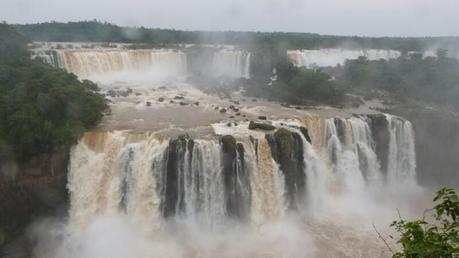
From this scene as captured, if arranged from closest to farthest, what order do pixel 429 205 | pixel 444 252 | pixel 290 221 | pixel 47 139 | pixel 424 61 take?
pixel 444 252, pixel 47 139, pixel 290 221, pixel 429 205, pixel 424 61

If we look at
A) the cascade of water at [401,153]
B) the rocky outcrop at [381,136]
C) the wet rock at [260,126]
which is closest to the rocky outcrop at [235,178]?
the wet rock at [260,126]

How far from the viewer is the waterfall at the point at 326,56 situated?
38250 millimetres

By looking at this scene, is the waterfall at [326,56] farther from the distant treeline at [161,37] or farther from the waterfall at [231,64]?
the waterfall at [231,64]

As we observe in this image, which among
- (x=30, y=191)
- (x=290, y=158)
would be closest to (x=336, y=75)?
(x=290, y=158)

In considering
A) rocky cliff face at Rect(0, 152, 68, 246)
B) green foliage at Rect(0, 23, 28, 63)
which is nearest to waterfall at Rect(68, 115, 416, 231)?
rocky cliff face at Rect(0, 152, 68, 246)

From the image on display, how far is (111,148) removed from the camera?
1641 centimetres

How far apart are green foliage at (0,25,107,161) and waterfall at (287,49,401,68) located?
2196 centimetres

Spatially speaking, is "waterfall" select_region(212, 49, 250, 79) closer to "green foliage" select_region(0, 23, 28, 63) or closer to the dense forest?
the dense forest

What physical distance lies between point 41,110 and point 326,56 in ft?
96.7

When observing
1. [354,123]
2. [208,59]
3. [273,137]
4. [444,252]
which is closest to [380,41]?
[208,59]

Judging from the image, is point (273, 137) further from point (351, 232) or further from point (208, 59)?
point (208, 59)

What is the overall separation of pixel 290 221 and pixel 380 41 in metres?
43.3

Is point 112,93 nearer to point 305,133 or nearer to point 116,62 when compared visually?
point 116,62

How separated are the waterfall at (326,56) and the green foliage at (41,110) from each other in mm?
21959
